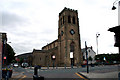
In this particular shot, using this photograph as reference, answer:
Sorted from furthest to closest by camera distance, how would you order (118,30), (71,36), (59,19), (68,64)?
1. (59,19)
2. (71,36)
3. (68,64)
4. (118,30)

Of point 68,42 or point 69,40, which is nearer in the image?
point 68,42

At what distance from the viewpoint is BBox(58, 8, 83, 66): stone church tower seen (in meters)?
45.6

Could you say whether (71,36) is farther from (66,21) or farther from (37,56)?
(37,56)

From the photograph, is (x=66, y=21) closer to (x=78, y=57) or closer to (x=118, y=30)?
(x=78, y=57)

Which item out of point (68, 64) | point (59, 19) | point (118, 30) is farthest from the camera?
point (59, 19)

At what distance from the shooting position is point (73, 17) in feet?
165

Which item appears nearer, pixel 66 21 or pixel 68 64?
pixel 68 64

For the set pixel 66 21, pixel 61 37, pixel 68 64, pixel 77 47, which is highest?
pixel 66 21

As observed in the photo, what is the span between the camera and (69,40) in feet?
154

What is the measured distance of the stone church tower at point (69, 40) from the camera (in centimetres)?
4559

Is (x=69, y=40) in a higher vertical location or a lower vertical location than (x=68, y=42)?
higher

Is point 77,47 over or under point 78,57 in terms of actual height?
over

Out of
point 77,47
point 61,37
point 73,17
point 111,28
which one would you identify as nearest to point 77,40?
point 77,47

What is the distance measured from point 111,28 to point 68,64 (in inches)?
1277
